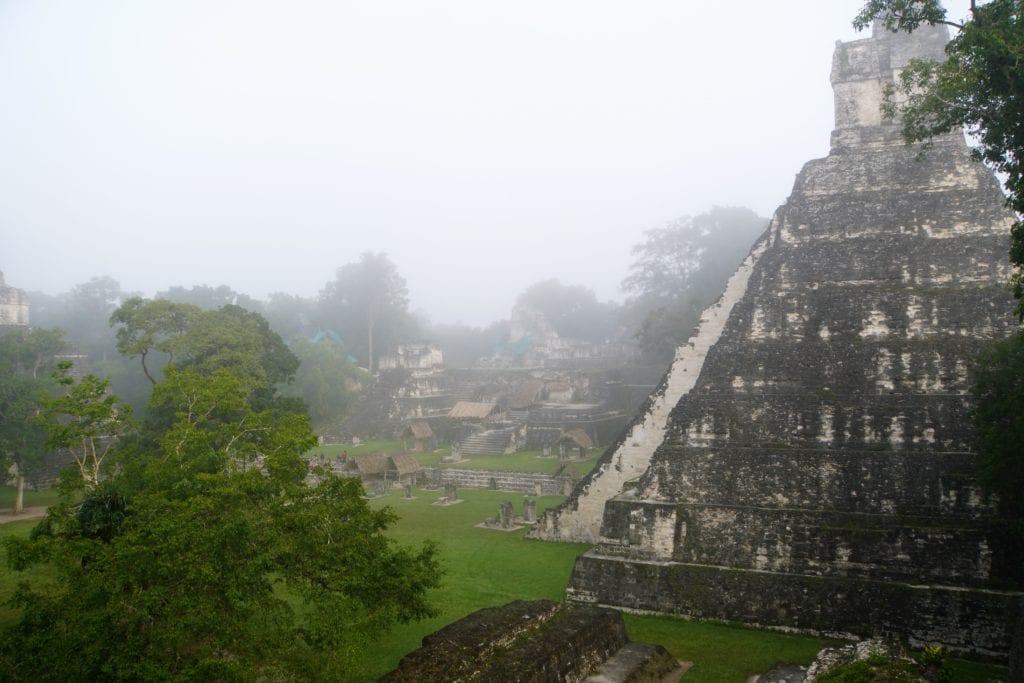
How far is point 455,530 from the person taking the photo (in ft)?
61.6

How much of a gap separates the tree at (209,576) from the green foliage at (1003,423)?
8112mm

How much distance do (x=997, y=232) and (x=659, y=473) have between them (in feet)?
33.8

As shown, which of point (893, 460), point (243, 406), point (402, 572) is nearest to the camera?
point (402, 572)

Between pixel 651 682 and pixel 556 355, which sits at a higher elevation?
pixel 556 355

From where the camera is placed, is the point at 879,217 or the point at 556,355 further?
the point at 556,355

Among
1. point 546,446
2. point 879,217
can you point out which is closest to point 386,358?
point 546,446

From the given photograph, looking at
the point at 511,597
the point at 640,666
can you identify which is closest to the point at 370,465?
the point at 511,597

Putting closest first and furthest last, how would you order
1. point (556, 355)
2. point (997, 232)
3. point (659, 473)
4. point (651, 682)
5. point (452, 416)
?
point (651, 682) < point (659, 473) < point (997, 232) < point (452, 416) < point (556, 355)

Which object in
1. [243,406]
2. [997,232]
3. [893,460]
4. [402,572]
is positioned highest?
[997,232]

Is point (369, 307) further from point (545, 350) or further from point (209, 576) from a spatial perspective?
point (209, 576)

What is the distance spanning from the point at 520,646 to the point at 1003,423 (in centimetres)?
785

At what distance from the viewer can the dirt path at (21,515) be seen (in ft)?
66.9

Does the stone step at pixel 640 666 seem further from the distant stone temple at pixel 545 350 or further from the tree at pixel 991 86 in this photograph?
the distant stone temple at pixel 545 350

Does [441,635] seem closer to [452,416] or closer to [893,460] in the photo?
[893,460]
